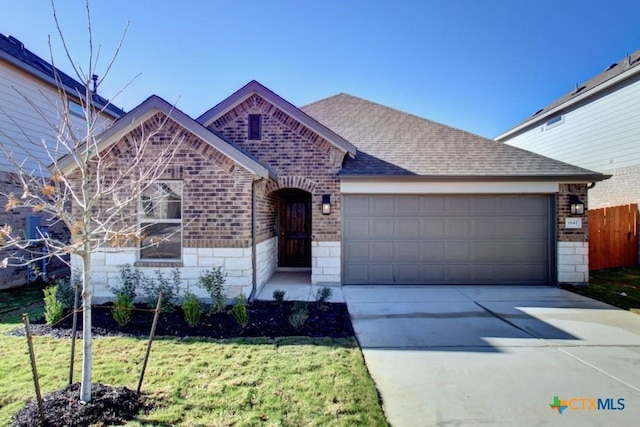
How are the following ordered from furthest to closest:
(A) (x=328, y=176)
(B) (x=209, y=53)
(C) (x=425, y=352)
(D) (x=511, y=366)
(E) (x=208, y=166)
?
1. (B) (x=209, y=53)
2. (A) (x=328, y=176)
3. (E) (x=208, y=166)
4. (C) (x=425, y=352)
5. (D) (x=511, y=366)

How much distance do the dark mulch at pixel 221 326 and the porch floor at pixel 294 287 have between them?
97cm

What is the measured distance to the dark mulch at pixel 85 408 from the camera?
2855 mm

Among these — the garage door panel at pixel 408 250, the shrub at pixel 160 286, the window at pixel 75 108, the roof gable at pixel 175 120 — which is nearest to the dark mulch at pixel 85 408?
the shrub at pixel 160 286

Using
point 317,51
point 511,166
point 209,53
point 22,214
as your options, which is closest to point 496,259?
point 511,166

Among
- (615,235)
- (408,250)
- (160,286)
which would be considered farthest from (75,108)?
(615,235)

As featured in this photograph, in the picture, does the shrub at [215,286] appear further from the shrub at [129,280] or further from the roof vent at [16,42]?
the roof vent at [16,42]

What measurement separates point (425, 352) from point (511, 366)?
1014 millimetres

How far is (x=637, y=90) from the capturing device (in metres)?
11.0

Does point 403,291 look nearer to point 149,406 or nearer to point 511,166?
point 511,166

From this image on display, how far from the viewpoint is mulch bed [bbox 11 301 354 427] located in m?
2.93

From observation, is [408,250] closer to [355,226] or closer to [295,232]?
[355,226]

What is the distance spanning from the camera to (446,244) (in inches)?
338

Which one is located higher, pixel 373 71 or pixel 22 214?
pixel 373 71

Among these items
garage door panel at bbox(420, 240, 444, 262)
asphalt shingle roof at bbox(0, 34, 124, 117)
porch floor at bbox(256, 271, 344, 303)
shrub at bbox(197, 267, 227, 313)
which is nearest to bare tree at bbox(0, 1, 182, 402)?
asphalt shingle roof at bbox(0, 34, 124, 117)
